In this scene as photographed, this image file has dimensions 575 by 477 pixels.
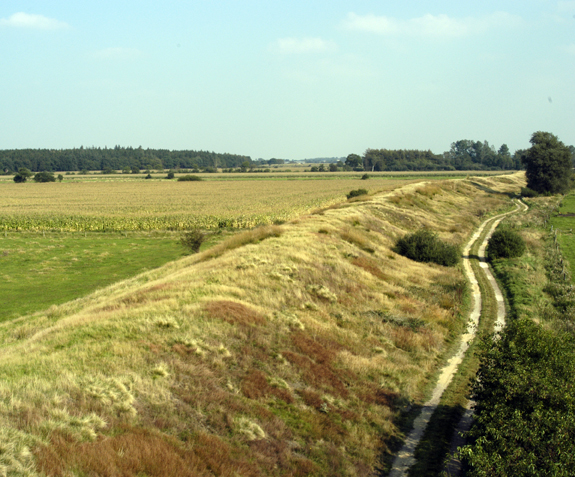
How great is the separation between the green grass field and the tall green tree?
76.9 m

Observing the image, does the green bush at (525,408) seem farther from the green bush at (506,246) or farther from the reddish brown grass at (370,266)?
the green bush at (506,246)

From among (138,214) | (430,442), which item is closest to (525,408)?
(430,442)

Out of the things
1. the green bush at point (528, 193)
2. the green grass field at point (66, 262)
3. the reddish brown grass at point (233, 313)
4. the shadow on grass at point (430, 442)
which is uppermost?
the green bush at point (528, 193)

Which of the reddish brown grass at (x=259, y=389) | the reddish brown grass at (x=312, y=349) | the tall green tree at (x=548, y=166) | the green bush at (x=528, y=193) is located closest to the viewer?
the reddish brown grass at (x=259, y=389)

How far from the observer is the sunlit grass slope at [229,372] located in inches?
350

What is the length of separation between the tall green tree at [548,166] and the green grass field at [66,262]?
76.9 meters

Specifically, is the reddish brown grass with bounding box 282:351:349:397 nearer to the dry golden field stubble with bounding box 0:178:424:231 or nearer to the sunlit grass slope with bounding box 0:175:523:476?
the sunlit grass slope with bounding box 0:175:523:476

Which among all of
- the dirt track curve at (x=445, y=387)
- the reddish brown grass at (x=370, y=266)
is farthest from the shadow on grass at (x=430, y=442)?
the reddish brown grass at (x=370, y=266)

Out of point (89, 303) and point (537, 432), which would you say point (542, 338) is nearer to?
point (537, 432)

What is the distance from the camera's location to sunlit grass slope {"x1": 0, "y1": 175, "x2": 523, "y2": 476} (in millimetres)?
8891

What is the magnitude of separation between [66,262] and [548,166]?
8951cm

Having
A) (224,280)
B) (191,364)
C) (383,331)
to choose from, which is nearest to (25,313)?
(224,280)

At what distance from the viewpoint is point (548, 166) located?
91.0 m

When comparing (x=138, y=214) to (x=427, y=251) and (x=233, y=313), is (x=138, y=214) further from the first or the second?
(x=233, y=313)
